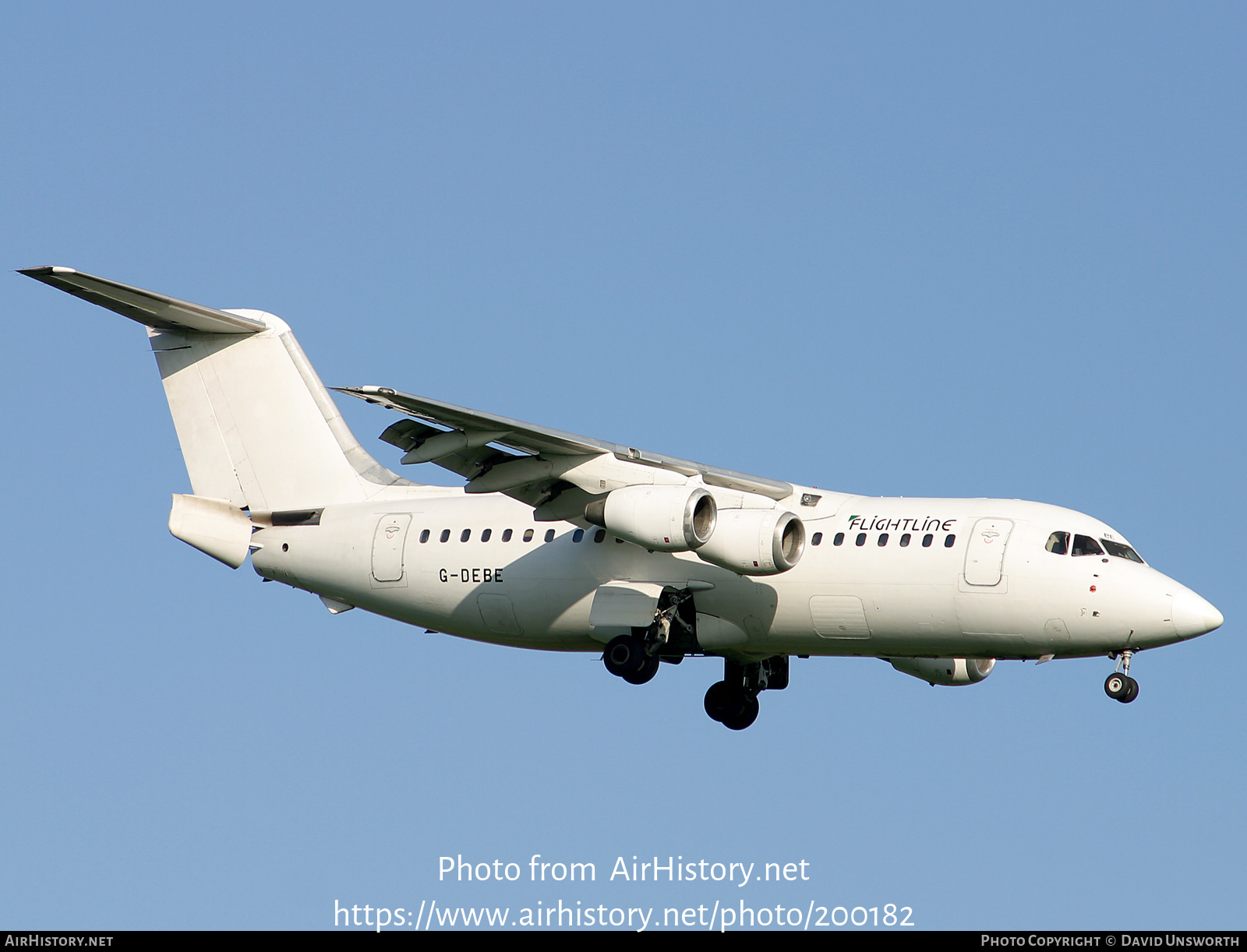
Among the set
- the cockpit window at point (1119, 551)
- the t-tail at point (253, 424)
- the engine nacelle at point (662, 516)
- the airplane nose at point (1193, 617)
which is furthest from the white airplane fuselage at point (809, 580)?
the engine nacelle at point (662, 516)

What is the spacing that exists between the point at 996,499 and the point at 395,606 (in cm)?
762

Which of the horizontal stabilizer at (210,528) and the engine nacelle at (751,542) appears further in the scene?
the horizontal stabilizer at (210,528)

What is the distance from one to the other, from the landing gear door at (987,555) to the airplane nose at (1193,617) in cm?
185

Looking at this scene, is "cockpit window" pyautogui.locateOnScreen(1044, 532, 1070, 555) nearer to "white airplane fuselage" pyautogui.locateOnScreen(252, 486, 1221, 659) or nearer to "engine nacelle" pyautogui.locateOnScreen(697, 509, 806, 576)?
"white airplane fuselage" pyautogui.locateOnScreen(252, 486, 1221, 659)

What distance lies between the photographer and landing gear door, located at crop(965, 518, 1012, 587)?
18953 mm

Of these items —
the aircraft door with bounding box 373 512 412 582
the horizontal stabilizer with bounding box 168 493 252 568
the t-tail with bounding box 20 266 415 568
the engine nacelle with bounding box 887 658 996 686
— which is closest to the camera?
the aircraft door with bounding box 373 512 412 582

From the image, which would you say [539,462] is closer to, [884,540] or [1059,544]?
[884,540]

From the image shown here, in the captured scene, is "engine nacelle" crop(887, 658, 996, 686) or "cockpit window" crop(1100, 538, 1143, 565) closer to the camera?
"cockpit window" crop(1100, 538, 1143, 565)

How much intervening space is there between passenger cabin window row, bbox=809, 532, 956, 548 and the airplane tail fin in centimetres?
611

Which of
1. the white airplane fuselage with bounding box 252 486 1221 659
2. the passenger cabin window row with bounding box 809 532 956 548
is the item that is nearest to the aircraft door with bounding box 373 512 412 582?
the white airplane fuselage with bounding box 252 486 1221 659

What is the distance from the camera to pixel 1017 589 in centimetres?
1888

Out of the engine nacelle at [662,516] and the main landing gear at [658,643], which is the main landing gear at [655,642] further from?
the engine nacelle at [662,516]

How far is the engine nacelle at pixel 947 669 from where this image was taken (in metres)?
22.3
